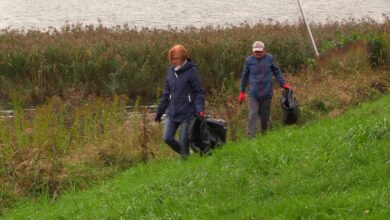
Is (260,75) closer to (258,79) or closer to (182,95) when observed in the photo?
(258,79)

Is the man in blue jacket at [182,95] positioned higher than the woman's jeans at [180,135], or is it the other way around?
the man in blue jacket at [182,95]

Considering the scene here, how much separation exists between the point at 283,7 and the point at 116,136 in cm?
3179

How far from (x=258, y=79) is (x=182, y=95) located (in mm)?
1699

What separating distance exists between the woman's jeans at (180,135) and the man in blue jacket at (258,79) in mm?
1489

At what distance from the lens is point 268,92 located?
9688mm

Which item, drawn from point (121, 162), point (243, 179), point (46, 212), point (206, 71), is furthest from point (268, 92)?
point (206, 71)

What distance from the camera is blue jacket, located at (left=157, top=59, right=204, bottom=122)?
829 centimetres

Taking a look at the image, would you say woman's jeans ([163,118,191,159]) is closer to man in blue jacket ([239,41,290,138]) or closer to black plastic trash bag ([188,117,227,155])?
black plastic trash bag ([188,117,227,155])

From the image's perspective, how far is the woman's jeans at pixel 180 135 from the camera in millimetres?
8445

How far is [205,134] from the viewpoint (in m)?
8.34

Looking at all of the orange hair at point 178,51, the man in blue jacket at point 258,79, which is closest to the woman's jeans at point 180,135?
the orange hair at point 178,51

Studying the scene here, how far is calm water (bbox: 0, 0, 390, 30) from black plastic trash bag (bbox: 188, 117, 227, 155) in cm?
2535

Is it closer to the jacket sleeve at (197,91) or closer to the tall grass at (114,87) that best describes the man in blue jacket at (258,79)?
the tall grass at (114,87)

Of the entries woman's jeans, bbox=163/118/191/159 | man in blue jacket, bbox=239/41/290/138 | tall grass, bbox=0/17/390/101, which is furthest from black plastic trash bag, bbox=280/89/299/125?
tall grass, bbox=0/17/390/101
